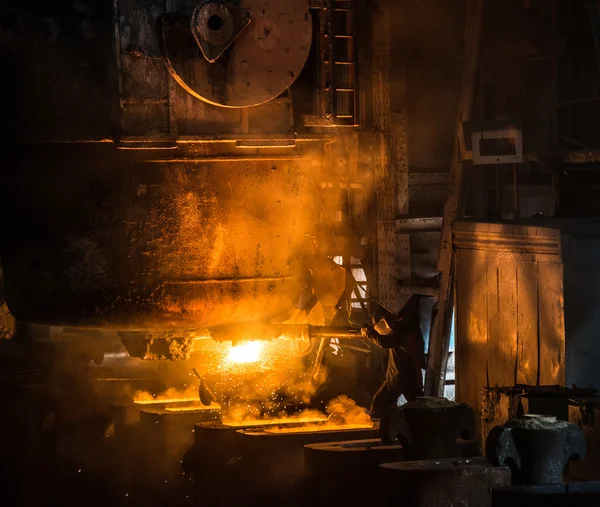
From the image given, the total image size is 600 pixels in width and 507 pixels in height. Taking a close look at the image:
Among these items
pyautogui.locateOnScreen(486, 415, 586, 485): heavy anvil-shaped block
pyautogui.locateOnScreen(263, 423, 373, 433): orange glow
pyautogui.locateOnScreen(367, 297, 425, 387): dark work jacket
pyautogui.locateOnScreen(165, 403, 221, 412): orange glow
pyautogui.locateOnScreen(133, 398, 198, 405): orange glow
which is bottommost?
pyautogui.locateOnScreen(133, 398, 198, 405): orange glow

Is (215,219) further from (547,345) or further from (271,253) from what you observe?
(547,345)

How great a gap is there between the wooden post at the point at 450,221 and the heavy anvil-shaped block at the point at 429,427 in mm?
3585

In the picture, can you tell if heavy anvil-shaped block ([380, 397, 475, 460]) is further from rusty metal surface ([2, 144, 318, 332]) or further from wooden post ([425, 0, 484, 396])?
wooden post ([425, 0, 484, 396])

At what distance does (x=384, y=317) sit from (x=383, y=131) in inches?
106

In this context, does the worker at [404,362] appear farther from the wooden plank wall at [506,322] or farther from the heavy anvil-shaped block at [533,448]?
the heavy anvil-shaped block at [533,448]

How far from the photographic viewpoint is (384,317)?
10984mm

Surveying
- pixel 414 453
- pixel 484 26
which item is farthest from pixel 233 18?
pixel 484 26

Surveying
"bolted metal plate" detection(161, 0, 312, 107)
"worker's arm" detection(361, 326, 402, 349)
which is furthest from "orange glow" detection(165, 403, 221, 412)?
"bolted metal plate" detection(161, 0, 312, 107)

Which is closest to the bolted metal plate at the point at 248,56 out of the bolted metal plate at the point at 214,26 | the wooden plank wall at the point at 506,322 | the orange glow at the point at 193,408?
the bolted metal plate at the point at 214,26

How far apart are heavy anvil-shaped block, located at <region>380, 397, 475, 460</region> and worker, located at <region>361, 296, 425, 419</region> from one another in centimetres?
348

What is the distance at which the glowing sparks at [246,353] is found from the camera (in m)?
10.7

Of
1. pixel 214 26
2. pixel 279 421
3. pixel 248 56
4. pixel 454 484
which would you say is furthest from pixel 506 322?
pixel 214 26

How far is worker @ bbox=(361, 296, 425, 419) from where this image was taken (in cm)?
1111

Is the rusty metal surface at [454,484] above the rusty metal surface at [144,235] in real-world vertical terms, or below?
below
